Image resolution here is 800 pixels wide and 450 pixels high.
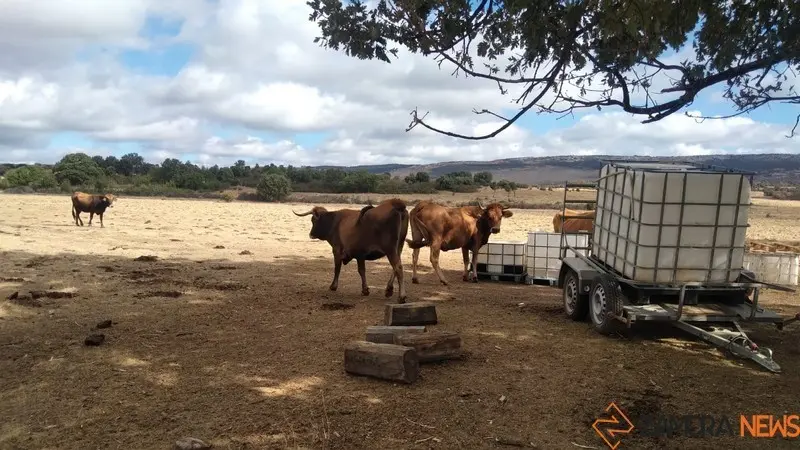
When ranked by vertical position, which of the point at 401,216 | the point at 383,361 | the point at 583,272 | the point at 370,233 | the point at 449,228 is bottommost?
the point at 383,361

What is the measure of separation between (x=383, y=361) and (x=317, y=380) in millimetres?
672

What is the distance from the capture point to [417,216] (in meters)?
12.4

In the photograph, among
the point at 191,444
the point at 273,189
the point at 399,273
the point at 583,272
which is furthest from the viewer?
the point at 273,189

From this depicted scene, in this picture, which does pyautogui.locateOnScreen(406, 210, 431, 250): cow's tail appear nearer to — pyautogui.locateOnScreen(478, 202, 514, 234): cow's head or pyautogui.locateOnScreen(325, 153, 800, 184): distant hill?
pyautogui.locateOnScreen(478, 202, 514, 234): cow's head

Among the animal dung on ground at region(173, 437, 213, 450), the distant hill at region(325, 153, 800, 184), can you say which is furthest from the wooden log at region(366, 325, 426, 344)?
the distant hill at region(325, 153, 800, 184)

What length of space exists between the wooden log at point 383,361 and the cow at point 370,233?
11.9ft

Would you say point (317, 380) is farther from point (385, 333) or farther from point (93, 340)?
point (93, 340)

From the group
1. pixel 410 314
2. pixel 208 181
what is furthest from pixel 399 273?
pixel 208 181

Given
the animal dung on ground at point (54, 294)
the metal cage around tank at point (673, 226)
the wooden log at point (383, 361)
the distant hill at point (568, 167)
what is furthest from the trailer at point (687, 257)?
the distant hill at point (568, 167)

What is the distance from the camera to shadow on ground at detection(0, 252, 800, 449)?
170 inches

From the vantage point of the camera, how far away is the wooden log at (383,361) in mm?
5188

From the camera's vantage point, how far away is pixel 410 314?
7082 millimetres

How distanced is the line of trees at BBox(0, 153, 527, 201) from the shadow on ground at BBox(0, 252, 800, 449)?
42.9m

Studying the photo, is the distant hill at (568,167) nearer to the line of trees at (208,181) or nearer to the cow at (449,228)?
the line of trees at (208,181)
